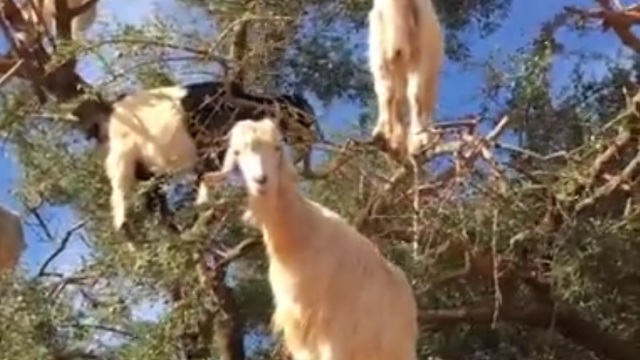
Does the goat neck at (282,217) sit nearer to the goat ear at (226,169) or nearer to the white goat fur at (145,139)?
the goat ear at (226,169)

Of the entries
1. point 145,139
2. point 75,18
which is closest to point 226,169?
point 145,139

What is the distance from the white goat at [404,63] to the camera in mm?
3652

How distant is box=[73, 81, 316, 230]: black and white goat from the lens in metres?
4.03

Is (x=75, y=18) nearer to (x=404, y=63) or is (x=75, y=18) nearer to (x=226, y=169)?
(x=404, y=63)

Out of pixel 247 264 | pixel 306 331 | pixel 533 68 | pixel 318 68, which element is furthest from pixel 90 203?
pixel 306 331

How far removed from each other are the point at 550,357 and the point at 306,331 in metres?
2.00

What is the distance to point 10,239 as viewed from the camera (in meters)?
4.24

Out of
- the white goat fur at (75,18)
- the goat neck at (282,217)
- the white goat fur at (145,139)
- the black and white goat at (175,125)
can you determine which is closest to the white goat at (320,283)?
the goat neck at (282,217)

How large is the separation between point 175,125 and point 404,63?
0.81 metres

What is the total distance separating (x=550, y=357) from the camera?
513cm

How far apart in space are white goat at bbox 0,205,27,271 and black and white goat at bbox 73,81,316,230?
23 cm

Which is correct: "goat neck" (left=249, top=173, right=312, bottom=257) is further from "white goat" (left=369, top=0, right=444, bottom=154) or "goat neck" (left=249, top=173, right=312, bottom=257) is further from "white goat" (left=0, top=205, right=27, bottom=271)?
"white goat" (left=0, top=205, right=27, bottom=271)

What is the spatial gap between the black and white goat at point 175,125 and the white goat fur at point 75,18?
226 mm

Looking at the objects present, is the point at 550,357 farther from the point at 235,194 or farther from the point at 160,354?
the point at 235,194
